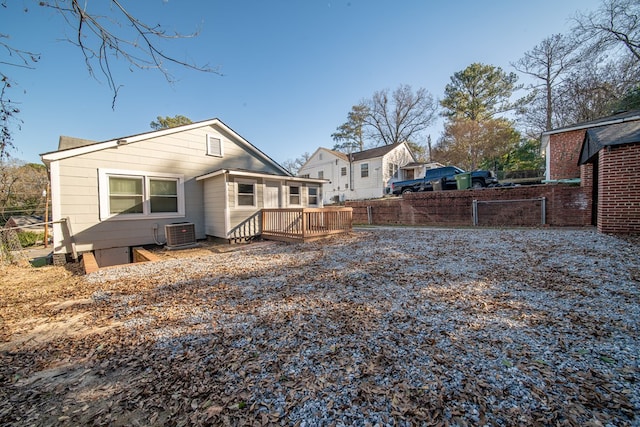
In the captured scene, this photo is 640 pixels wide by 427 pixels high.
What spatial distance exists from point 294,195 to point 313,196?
47.3 inches

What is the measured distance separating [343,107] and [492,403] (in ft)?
103

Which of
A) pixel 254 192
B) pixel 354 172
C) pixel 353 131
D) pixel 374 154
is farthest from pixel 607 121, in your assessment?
pixel 353 131

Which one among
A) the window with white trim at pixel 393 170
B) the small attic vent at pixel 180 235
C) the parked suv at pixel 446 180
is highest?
the window with white trim at pixel 393 170

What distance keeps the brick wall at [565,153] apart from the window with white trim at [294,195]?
13.3m

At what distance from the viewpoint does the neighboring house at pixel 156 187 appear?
22.9ft

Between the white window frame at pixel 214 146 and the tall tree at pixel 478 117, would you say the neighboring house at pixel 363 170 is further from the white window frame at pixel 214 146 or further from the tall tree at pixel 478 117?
the white window frame at pixel 214 146

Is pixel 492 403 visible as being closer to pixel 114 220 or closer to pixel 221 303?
pixel 221 303

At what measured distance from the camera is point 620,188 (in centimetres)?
622

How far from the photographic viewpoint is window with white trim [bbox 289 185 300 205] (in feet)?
35.0

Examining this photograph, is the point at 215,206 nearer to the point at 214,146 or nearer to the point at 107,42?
the point at 214,146

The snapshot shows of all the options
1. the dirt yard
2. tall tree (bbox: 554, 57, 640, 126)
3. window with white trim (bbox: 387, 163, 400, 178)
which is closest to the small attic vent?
the dirt yard

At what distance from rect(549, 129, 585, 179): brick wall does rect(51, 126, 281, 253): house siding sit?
1563 cm

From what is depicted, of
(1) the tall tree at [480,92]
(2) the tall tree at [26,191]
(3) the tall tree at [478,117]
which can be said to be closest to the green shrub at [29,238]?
(2) the tall tree at [26,191]

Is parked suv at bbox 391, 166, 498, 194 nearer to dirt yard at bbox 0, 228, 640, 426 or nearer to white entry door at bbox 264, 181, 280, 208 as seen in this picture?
white entry door at bbox 264, 181, 280, 208
